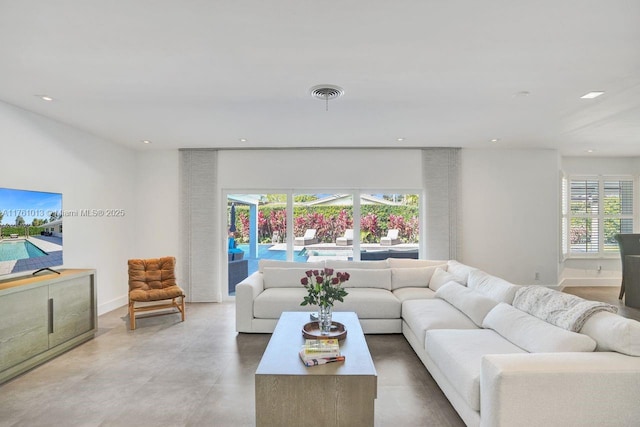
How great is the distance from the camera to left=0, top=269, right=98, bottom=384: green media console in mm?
3006

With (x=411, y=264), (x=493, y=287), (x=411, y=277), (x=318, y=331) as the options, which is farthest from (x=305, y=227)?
(x=493, y=287)

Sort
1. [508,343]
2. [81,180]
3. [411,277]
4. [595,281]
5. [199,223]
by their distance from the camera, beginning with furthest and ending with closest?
[595,281], [199,223], [411,277], [81,180], [508,343]

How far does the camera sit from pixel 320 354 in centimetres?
239

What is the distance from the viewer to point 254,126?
4445 mm

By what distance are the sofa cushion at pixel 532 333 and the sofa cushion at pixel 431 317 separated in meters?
0.26

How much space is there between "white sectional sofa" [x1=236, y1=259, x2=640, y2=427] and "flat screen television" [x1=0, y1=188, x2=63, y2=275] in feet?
6.91

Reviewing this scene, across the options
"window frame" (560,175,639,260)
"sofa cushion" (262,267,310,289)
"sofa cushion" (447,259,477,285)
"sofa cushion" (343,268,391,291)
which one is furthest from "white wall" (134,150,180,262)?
"window frame" (560,175,639,260)

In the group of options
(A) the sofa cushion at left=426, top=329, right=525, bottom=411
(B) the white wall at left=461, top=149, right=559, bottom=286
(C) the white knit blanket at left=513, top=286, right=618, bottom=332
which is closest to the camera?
(A) the sofa cushion at left=426, top=329, right=525, bottom=411

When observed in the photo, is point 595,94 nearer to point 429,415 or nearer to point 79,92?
point 429,415

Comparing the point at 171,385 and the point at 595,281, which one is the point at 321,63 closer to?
the point at 171,385

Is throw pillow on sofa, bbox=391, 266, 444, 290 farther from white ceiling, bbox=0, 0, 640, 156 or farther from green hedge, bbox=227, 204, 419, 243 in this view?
white ceiling, bbox=0, 0, 640, 156

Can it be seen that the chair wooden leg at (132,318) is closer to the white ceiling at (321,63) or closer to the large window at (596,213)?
the white ceiling at (321,63)

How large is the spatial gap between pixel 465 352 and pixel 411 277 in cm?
234

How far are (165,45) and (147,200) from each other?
4084mm
